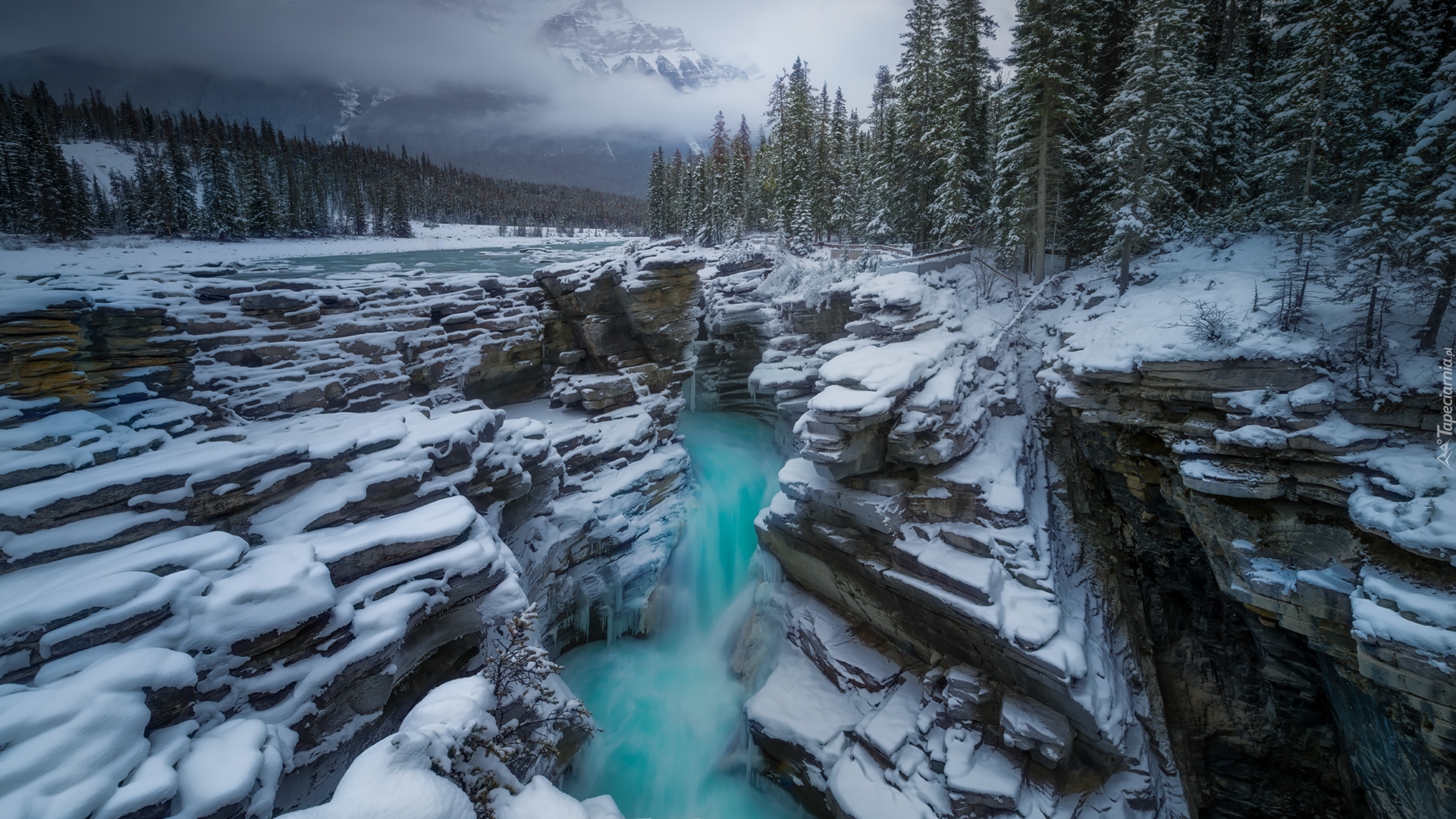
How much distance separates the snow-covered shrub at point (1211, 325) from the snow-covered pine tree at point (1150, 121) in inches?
194

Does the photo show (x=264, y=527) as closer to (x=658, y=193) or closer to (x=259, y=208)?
(x=259, y=208)

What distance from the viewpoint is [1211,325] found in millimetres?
10773

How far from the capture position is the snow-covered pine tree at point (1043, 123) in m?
18.1

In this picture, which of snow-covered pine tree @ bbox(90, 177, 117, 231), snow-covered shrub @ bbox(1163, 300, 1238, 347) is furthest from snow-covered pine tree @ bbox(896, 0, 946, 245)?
snow-covered pine tree @ bbox(90, 177, 117, 231)

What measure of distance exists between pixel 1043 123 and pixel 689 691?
2236 centimetres

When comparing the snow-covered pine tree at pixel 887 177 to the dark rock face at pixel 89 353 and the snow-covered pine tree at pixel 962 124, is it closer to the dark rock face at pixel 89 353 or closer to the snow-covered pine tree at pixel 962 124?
the snow-covered pine tree at pixel 962 124

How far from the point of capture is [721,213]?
168 feet

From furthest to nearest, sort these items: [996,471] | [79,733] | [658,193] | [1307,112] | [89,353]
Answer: [658,193]
[1307,112]
[996,471]
[89,353]
[79,733]

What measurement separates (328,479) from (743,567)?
1258 centimetres

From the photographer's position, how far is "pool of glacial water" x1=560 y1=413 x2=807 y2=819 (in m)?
12.2

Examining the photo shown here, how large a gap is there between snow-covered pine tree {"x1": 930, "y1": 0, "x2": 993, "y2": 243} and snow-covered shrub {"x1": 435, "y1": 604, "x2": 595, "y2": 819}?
2299 cm

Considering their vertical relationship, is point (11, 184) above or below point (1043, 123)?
above

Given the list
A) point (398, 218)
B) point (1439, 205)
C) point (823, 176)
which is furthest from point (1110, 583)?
point (398, 218)

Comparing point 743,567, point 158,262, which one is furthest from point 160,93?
point 743,567
